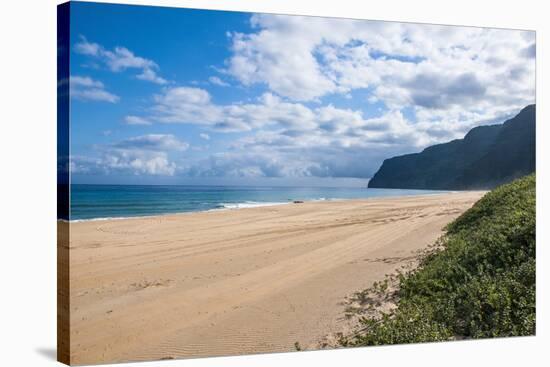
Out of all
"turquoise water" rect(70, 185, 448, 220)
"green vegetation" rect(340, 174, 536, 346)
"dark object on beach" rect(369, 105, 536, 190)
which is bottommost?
"green vegetation" rect(340, 174, 536, 346)

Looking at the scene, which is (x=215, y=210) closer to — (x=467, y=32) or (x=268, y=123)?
(x=268, y=123)

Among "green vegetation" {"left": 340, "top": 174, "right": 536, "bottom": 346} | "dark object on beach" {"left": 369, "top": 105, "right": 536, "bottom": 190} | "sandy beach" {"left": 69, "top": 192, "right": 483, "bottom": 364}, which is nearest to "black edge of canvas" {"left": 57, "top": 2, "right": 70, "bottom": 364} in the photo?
"sandy beach" {"left": 69, "top": 192, "right": 483, "bottom": 364}

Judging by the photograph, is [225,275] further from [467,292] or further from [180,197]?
[467,292]

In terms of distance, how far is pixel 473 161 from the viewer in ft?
27.0

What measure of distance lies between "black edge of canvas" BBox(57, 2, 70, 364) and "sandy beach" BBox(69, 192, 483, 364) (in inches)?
3.8

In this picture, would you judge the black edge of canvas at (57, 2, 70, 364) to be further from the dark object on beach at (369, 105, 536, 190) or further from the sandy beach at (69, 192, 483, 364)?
the dark object on beach at (369, 105, 536, 190)

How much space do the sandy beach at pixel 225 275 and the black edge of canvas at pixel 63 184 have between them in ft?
0.31

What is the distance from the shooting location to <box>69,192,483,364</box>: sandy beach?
633 cm

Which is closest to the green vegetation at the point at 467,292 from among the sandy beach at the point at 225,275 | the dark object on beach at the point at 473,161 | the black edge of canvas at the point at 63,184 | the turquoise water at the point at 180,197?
the sandy beach at the point at 225,275

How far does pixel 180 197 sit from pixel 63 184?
137 centimetres

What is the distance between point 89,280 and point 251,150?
2.24 meters

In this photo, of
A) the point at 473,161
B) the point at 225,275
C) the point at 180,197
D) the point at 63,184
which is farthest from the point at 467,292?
the point at 63,184

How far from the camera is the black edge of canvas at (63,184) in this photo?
6223 millimetres

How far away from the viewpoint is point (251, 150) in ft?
24.2
